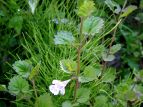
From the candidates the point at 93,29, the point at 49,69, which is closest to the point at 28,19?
the point at 49,69

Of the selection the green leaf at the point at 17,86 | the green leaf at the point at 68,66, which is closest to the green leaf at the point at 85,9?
the green leaf at the point at 68,66

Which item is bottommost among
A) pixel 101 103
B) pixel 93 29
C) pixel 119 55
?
pixel 101 103

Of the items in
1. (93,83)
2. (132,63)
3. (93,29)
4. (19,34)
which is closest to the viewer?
(93,29)

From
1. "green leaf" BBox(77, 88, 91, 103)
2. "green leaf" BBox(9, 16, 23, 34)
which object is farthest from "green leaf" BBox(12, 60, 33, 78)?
"green leaf" BBox(9, 16, 23, 34)

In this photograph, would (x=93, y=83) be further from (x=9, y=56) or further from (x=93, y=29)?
(x=9, y=56)

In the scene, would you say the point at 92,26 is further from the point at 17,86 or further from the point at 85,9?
the point at 17,86

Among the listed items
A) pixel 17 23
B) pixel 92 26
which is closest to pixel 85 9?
pixel 92 26

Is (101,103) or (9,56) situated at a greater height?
(9,56)
